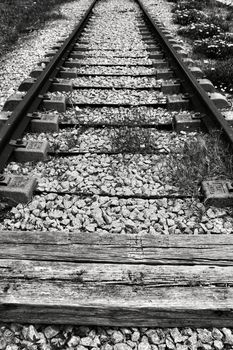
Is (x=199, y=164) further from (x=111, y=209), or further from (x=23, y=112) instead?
(x=23, y=112)

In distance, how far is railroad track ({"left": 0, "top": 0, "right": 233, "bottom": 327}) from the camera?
2.02m

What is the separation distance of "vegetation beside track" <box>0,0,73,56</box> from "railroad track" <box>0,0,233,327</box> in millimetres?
4178

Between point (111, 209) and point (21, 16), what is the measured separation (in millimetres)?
10326

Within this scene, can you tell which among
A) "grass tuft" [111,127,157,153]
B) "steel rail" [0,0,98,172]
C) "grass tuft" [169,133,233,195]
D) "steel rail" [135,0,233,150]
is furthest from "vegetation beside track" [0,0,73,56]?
"grass tuft" [169,133,233,195]

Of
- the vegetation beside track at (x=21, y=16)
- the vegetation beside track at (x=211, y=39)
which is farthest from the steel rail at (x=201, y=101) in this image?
the vegetation beside track at (x=21, y=16)

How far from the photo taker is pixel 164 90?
17.9 ft

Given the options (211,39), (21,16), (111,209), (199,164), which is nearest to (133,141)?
(199,164)

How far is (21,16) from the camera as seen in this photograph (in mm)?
11641

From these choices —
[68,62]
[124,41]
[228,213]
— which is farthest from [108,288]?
[124,41]

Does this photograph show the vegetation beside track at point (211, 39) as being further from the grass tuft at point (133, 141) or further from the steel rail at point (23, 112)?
the steel rail at point (23, 112)

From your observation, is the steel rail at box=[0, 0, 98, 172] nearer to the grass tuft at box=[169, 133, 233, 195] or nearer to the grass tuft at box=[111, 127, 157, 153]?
the grass tuft at box=[111, 127, 157, 153]

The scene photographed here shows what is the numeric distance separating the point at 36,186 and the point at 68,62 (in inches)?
155

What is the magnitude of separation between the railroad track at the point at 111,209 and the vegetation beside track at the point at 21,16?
164 inches

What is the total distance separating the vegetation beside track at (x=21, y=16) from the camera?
9.52m
